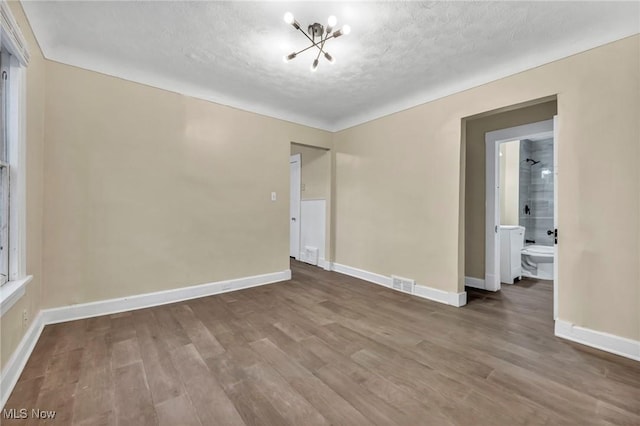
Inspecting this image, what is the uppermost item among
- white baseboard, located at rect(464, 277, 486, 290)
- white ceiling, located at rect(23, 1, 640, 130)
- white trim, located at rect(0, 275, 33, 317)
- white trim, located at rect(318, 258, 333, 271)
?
white ceiling, located at rect(23, 1, 640, 130)

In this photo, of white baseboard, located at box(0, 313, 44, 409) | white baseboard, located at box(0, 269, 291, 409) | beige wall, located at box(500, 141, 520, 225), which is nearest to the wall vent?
white baseboard, located at box(0, 269, 291, 409)

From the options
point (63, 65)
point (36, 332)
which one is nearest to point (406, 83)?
point (63, 65)

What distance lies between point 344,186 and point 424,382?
3.22 m

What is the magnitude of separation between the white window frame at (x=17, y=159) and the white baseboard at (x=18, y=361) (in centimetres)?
36

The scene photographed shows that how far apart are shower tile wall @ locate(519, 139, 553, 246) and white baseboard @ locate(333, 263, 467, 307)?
4.11m

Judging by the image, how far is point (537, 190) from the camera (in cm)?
602

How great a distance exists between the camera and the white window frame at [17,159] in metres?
1.76

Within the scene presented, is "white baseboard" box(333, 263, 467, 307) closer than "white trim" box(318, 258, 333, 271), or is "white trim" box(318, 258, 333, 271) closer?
"white baseboard" box(333, 263, 467, 307)

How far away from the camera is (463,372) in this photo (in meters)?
1.82

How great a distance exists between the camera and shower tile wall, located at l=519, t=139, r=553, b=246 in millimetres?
5824

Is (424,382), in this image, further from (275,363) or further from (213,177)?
(213,177)

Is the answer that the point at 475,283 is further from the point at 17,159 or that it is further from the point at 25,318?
the point at 17,159

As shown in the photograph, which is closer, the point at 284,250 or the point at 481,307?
the point at 481,307

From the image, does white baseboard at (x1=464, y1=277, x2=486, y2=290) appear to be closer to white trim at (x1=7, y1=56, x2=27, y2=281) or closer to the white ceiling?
the white ceiling
